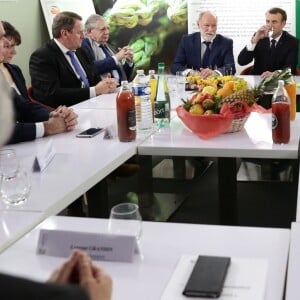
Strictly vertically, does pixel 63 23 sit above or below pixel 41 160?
above

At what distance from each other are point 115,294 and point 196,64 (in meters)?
4.51

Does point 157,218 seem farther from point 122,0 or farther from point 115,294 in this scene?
point 122,0

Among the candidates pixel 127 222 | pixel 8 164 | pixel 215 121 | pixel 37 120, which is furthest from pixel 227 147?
pixel 37 120

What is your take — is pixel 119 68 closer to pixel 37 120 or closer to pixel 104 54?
pixel 104 54

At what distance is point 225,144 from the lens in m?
2.48

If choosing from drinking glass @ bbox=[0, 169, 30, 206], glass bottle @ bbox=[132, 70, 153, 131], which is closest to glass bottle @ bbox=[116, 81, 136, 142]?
glass bottle @ bbox=[132, 70, 153, 131]

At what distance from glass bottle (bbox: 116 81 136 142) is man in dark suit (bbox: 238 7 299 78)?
3.20 m

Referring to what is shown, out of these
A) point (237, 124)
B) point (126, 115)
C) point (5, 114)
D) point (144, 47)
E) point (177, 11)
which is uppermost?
point (5, 114)

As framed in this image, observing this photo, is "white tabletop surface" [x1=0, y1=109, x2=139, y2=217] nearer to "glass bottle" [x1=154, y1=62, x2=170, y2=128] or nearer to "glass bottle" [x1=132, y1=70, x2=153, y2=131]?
"glass bottle" [x1=132, y1=70, x2=153, y2=131]

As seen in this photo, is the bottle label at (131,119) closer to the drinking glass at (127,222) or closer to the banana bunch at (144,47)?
the drinking glass at (127,222)

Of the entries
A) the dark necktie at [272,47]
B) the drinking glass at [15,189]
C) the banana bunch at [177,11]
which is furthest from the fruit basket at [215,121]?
the banana bunch at [177,11]

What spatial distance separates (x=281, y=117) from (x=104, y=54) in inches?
129

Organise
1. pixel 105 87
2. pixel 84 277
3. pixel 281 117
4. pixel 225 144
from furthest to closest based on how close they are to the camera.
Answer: pixel 105 87 → pixel 225 144 → pixel 281 117 → pixel 84 277

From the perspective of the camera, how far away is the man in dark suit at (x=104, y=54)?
199 inches
